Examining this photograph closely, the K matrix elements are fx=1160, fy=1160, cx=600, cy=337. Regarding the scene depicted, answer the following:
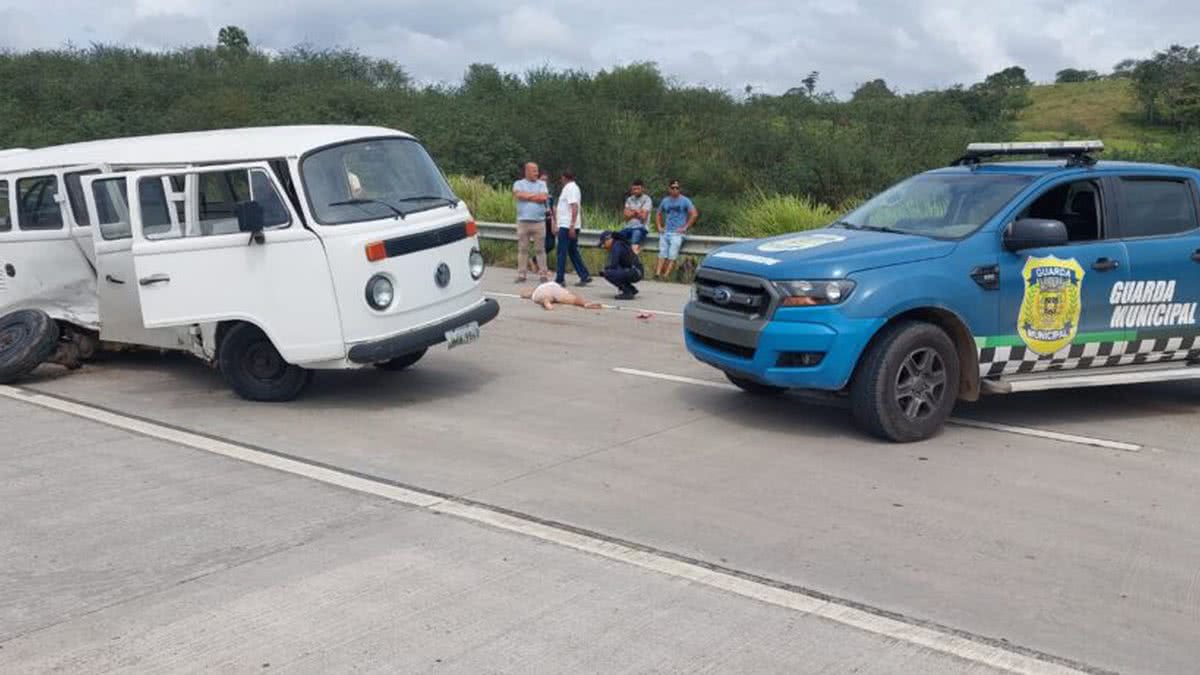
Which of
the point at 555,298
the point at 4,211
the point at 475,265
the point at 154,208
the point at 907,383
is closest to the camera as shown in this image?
the point at 907,383

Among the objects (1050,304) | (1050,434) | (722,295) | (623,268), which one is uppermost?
(722,295)

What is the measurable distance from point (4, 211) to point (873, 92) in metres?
38.8

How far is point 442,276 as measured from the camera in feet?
29.9

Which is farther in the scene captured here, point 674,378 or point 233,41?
point 233,41

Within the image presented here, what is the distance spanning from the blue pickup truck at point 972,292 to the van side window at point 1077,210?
1cm

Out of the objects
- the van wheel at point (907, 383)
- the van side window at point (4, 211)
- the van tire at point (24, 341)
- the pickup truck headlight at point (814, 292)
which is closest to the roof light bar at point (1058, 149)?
the van wheel at point (907, 383)

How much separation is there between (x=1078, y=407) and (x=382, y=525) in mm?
5492

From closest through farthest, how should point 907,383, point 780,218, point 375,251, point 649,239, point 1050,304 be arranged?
point 907,383, point 1050,304, point 375,251, point 649,239, point 780,218

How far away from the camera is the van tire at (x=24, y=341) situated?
384 inches

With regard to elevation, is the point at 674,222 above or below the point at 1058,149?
below

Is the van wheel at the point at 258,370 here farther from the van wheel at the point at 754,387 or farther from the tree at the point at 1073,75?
the tree at the point at 1073,75

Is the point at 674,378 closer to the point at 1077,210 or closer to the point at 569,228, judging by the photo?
the point at 1077,210

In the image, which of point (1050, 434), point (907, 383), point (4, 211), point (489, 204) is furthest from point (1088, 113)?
point (4, 211)

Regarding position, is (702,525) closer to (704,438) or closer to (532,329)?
(704,438)
